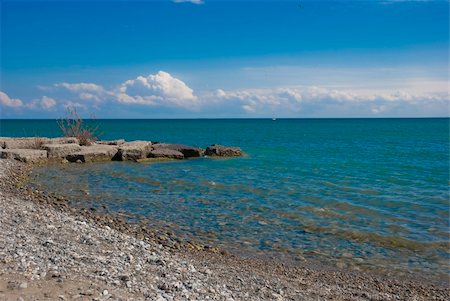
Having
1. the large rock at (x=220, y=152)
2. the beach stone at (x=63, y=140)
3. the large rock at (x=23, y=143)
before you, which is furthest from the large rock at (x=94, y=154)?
the large rock at (x=220, y=152)

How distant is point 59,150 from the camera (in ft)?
101

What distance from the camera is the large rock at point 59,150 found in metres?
30.5

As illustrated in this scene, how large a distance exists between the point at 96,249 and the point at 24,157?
21838mm

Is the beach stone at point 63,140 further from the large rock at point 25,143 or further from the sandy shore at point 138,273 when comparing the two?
the sandy shore at point 138,273

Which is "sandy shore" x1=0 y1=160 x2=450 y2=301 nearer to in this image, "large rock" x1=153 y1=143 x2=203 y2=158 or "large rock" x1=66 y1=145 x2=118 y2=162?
"large rock" x1=66 y1=145 x2=118 y2=162

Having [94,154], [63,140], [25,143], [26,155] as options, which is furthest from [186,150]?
[26,155]

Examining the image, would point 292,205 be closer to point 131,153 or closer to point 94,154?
point 131,153

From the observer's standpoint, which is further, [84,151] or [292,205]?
[84,151]

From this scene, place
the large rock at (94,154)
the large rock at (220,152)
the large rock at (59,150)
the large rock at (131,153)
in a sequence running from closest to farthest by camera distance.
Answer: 1. the large rock at (59,150)
2. the large rock at (94,154)
3. the large rock at (131,153)
4. the large rock at (220,152)

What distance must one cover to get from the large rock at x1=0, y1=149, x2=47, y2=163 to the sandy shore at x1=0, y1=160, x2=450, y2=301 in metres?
17.3

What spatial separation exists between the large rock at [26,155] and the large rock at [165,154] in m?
7.76

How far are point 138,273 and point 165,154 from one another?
27038mm

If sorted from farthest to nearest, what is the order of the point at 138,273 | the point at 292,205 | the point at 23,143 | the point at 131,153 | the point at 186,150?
the point at 186,150 → the point at 131,153 → the point at 23,143 → the point at 292,205 → the point at 138,273

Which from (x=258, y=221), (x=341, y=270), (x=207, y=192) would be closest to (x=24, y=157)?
(x=207, y=192)
